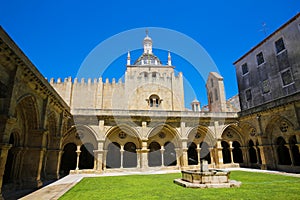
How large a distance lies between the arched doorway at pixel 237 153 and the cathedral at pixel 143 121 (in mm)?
106

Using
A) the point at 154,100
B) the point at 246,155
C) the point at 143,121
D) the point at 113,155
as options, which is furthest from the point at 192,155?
the point at 113,155

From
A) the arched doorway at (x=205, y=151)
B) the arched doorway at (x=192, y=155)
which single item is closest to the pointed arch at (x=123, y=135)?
the arched doorway at (x=192, y=155)

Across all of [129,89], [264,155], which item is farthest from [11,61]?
[264,155]

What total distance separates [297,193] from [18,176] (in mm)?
12785

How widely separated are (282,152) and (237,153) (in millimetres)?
5467

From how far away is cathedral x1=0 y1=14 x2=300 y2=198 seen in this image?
10.2m

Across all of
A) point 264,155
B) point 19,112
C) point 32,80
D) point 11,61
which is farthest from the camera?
point 264,155

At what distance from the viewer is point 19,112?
33.4 ft

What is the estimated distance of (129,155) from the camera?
20.9 meters

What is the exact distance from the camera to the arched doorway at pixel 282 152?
16.4 m

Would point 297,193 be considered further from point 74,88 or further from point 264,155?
point 74,88

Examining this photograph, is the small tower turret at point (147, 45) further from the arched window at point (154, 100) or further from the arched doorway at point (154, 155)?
the arched doorway at point (154, 155)

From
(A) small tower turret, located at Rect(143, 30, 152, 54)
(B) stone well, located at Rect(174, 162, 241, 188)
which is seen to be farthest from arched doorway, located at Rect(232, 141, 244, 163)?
(A) small tower turret, located at Rect(143, 30, 152, 54)

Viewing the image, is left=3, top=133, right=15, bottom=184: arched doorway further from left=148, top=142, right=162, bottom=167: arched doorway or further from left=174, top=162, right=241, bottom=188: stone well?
left=148, top=142, right=162, bottom=167: arched doorway
